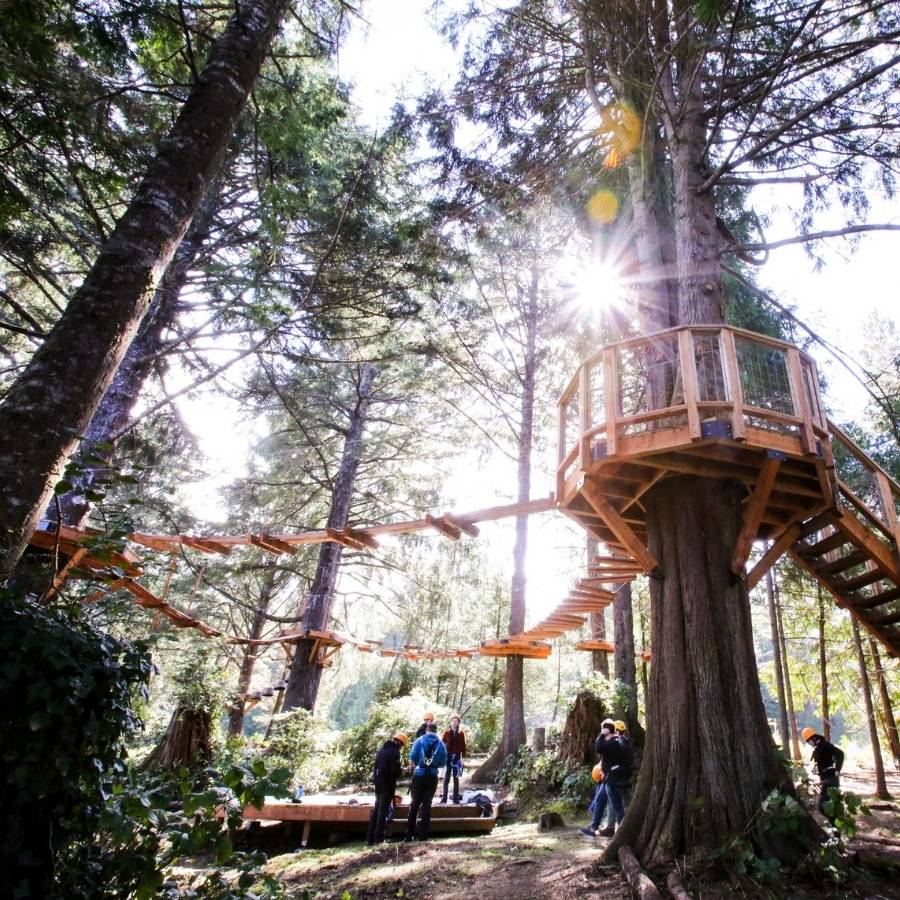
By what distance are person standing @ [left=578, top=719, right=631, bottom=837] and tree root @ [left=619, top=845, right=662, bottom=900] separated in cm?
205

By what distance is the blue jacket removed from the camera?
20.5 feet

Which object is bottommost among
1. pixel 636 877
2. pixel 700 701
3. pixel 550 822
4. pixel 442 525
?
pixel 550 822

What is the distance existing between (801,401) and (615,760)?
4147mm

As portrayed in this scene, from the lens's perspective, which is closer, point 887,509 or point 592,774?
point 887,509

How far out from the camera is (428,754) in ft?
20.8

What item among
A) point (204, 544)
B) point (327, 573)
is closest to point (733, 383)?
point (204, 544)

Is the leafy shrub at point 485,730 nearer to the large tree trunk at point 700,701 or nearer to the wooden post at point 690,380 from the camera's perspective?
the large tree trunk at point 700,701

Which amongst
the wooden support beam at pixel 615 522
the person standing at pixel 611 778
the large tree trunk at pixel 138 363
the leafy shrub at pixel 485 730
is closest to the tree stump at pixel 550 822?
the person standing at pixel 611 778

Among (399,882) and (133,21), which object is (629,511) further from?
(133,21)

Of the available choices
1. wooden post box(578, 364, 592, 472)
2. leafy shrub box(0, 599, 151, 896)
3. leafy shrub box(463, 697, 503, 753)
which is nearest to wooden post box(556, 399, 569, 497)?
wooden post box(578, 364, 592, 472)

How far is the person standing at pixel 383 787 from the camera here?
6.13 metres

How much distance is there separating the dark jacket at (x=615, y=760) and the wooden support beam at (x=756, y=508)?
2.56 meters

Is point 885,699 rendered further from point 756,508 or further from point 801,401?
point 801,401

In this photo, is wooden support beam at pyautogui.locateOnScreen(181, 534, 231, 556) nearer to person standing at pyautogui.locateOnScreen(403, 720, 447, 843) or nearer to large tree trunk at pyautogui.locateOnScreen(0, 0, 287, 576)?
person standing at pyautogui.locateOnScreen(403, 720, 447, 843)
